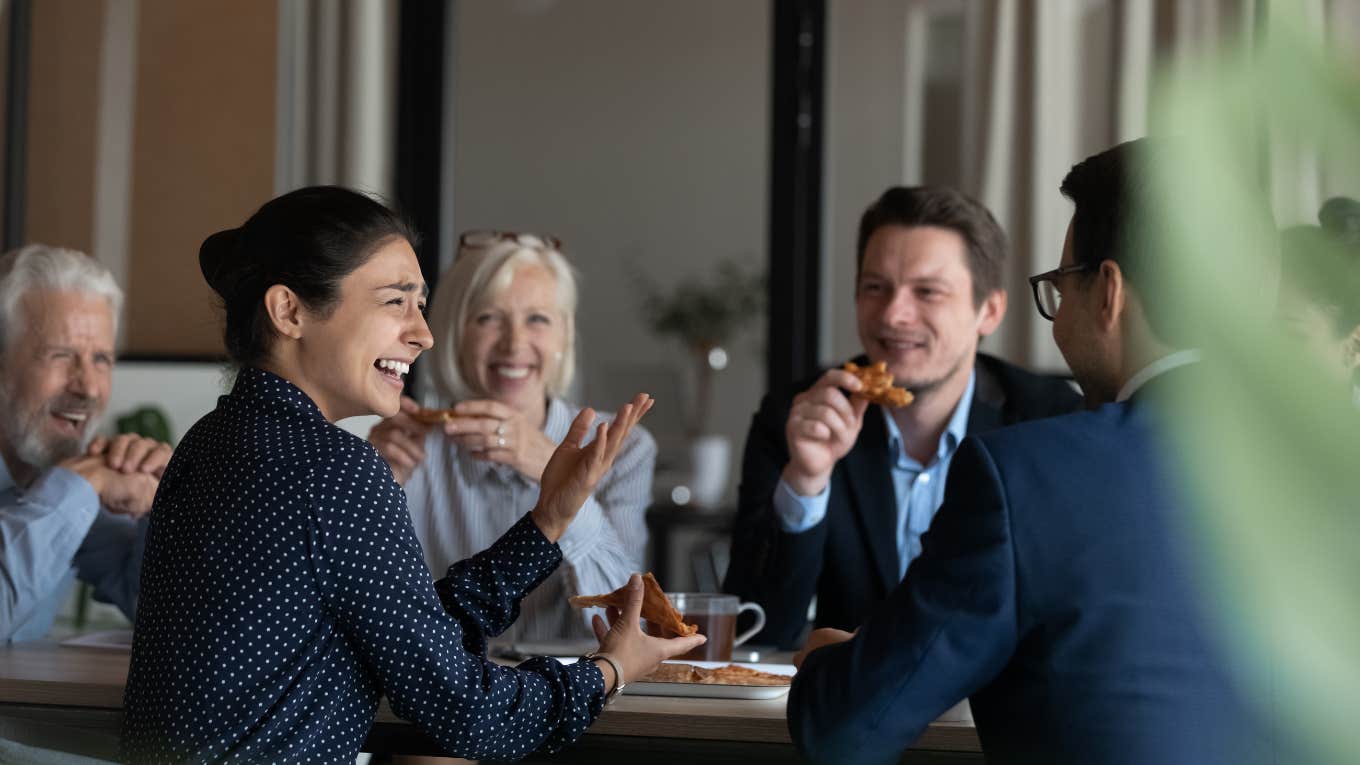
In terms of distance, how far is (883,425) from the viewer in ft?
9.02

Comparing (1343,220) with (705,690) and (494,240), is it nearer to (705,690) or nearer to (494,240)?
(705,690)

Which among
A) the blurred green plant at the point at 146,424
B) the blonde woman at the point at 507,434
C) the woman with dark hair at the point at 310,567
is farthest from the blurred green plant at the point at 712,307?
the woman with dark hair at the point at 310,567

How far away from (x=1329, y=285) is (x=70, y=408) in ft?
7.33

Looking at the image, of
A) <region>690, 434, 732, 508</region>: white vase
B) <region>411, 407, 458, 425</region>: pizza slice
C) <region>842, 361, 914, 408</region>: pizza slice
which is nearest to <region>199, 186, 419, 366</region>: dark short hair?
<region>411, 407, 458, 425</region>: pizza slice

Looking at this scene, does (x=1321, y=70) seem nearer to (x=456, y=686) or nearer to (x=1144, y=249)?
(x=1144, y=249)

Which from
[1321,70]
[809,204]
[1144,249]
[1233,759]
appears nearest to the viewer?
[1233,759]

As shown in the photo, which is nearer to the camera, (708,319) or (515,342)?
(515,342)

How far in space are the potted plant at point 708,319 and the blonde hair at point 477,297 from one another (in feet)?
13.9

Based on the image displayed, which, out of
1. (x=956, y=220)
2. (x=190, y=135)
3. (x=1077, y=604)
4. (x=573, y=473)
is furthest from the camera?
(x=190, y=135)

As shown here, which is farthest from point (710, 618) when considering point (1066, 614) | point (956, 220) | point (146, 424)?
point (146, 424)

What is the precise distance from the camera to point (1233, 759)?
1357mm

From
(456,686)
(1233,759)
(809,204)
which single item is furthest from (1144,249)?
(809,204)

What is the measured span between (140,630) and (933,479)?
1.57 metres

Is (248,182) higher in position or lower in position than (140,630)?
higher
